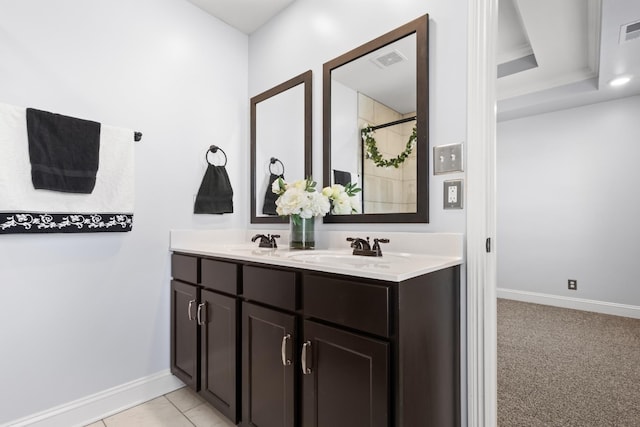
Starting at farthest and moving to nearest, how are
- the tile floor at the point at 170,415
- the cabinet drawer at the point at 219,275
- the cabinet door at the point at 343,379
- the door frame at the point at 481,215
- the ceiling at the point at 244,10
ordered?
1. the ceiling at the point at 244,10
2. the tile floor at the point at 170,415
3. the cabinet drawer at the point at 219,275
4. the door frame at the point at 481,215
5. the cabinet door at the point at 343,379

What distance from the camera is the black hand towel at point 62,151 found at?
4.87ft

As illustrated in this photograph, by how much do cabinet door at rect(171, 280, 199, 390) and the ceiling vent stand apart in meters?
3.39

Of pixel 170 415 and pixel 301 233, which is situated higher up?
pixel 301 233

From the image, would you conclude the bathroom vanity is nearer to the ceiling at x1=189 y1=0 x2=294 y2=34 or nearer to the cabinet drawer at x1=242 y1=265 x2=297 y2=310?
the cabinet drawer at x1=242 y1=265 x2=297 y2=310

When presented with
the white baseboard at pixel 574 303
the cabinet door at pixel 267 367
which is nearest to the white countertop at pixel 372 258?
the cabinet door at pixel 267 367

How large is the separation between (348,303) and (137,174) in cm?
153

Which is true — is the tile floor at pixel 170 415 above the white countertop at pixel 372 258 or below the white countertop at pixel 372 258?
below

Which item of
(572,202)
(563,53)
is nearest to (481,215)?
(563,53)

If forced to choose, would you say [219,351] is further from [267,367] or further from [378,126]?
[378,126]

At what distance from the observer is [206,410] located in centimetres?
176

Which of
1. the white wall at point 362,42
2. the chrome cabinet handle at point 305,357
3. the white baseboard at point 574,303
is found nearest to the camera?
the chrome cabinet handle at point 305,357

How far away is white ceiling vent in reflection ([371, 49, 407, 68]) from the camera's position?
1573 mm

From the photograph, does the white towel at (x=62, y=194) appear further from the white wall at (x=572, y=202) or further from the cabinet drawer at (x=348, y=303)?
the white wall at (x=572, y=202)

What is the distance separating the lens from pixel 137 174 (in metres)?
1.88
